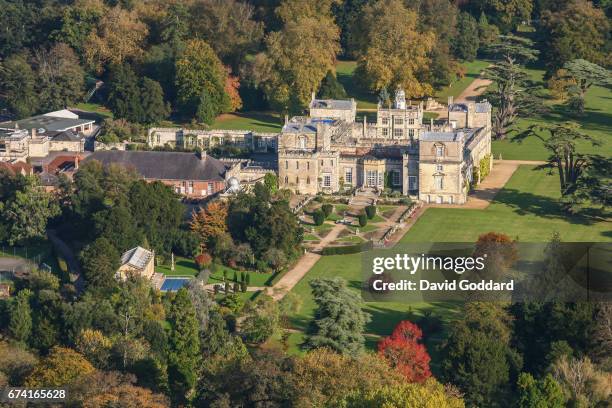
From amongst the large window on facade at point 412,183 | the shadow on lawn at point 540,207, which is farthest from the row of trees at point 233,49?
the shadow on lawn at point 540,207

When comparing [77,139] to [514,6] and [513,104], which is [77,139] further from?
[514,6]

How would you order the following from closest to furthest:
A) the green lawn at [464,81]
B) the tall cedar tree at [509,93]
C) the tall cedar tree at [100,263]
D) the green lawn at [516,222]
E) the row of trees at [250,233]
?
the tall cedar tree at [100,263] < the row of trees at [250,233] < the green lawn at [516,222] < the tall cedar tree at [509,93] < the green lawn at [464,81]

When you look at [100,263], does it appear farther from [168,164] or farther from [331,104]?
[331,104]

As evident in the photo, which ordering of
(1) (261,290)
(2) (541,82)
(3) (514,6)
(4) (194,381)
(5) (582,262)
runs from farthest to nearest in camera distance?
(3) (514,6)
(2) (541,82)
(1) (261,290)
(5) (582,262)
(4) (194,381)

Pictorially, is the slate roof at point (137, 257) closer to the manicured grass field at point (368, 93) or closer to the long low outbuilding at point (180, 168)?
the long low outbuilding at point (180, 168)

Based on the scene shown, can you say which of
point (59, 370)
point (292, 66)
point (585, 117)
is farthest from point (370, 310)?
point (585, 117)

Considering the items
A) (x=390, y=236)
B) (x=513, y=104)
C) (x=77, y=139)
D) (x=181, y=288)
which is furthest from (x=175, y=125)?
(x=181, y=288)
